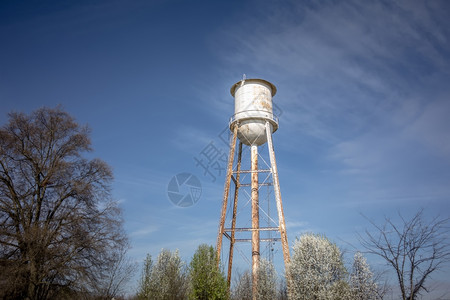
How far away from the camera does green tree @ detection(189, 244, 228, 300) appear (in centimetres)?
1909

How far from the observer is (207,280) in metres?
19.3

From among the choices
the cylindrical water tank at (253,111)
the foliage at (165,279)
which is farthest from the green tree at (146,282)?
the cylindrical water tank at (253,111)

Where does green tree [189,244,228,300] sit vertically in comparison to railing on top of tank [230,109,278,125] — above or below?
below

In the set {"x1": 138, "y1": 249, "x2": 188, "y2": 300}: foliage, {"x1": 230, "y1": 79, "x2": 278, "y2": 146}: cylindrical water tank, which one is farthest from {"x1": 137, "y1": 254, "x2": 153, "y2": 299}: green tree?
{"x1": 230, "y1": 79, "x2": 278, "y2": 146}: cylindrical water tank

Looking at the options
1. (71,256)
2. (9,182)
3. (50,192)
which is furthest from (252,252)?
(9,182)

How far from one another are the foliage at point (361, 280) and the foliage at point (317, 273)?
0.41 meters

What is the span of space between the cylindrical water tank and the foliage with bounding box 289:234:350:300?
24.8 ft

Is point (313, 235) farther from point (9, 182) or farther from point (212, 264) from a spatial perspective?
point (9, 182)

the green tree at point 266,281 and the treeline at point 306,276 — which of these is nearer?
the treeline at point 306,276

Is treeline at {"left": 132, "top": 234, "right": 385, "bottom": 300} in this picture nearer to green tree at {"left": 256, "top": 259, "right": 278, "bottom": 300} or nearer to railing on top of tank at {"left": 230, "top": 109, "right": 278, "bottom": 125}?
green tree at {"left": 256, "top": 259, "right": 278, "bottom": 300}

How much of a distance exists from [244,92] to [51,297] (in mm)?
15915

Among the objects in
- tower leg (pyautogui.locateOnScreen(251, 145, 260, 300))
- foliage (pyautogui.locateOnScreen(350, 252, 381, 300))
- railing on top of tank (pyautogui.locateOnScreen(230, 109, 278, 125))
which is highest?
railing on top of tank (pyautogui.locateOnScreen(230, 109, 278, 125))

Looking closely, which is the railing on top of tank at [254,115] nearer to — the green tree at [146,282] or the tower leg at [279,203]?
the tower leg at [279,203]

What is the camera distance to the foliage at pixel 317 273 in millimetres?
17391
